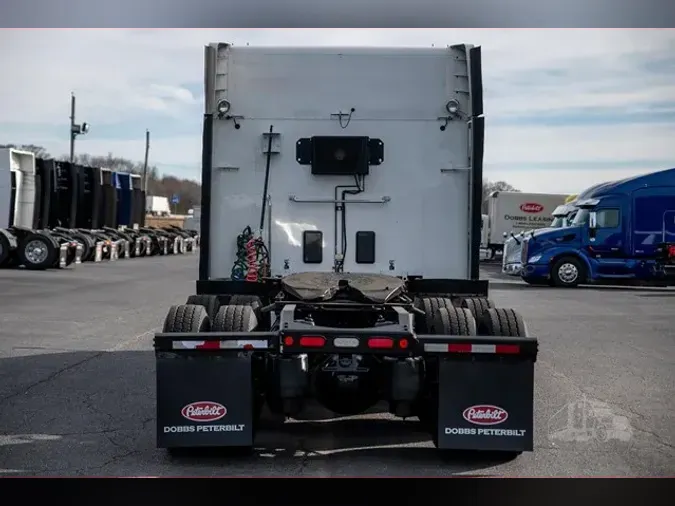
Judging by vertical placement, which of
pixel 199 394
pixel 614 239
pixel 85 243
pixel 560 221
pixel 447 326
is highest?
pixel 560 221

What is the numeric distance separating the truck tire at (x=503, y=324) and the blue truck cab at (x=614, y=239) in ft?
66.1

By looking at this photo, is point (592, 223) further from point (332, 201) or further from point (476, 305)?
point (476, 305)

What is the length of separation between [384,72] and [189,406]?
405 centimetres

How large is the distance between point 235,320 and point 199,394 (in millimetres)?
630

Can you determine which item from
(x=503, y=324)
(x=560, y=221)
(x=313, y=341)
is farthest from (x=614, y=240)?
(x=313, y=341)

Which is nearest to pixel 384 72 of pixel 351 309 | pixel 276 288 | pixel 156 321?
pixel 276 288

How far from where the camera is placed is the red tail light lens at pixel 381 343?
21.0 ft

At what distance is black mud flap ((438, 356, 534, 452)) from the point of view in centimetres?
655

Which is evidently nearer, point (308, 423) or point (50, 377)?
point (308, 423)

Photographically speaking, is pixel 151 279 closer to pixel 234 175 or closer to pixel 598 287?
pixel 598 287

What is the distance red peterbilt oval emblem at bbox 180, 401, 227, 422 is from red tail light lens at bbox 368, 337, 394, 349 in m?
1.14

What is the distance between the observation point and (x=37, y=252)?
2848 centimetres

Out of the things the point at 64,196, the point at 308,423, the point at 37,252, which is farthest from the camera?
the point at 64,196

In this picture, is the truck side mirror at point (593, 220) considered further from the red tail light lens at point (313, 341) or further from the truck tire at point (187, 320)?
the red tail light lens at point (313, 341)
